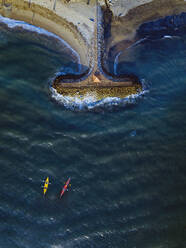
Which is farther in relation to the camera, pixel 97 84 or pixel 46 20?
pixel 46 20

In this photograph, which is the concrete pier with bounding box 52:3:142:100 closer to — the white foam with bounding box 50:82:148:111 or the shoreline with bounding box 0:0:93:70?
the white foam with bounding box 50:82:148:111

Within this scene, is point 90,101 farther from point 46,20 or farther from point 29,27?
point 29,27

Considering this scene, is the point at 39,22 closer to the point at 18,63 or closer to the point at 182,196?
the point at 18,63

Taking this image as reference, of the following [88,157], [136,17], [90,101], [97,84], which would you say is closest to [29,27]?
[97,84]

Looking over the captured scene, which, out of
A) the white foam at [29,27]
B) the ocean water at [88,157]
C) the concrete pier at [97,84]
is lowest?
the ocean water at [88,157]

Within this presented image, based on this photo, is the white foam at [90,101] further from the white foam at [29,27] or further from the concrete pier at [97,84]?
the white foam at [29,27]

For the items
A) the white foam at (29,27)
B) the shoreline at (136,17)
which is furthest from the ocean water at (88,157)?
the shoreline at (136,17)

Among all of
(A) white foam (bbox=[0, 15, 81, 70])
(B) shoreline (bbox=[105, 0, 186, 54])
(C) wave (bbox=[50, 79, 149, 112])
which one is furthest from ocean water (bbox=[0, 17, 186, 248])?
(B) shoreline (bbox=[105, 0, 186, 54])
